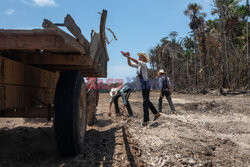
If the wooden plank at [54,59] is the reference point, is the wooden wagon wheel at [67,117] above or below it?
below

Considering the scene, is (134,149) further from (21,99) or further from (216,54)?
(216,54)

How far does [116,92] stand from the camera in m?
8.45

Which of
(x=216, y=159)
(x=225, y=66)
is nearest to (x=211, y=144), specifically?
(x=216, y=159)

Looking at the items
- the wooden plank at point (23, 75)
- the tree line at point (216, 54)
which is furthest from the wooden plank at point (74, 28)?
the tree line at point (216, 54)

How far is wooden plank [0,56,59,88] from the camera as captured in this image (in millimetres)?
2482

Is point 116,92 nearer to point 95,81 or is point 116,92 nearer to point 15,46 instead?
point 95,81

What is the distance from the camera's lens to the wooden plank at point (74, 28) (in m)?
2.19

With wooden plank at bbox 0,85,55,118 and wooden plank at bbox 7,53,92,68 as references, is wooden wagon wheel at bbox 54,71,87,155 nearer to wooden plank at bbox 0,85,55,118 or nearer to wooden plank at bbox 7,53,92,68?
wooden plank at bbox 7,53,92,68

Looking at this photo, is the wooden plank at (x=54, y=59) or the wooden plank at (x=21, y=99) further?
the wooden plank at (x=54, y=59)

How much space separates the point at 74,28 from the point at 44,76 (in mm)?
1499

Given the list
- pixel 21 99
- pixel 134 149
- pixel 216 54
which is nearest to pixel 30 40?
pixel 21 99

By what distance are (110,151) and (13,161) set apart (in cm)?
133

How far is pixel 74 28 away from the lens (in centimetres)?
239

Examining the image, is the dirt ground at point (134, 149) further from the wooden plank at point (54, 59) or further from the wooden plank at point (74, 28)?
the wooden plank at point (74, 28)
